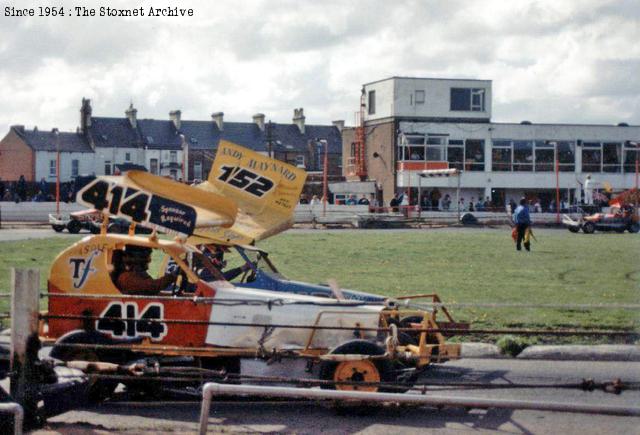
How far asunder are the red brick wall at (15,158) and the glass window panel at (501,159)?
3990 centimetres

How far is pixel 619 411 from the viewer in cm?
588

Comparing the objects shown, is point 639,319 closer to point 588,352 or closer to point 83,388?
point 588,352

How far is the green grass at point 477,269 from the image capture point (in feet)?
50.4

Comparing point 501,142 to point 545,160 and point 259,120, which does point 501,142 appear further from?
point 259,120

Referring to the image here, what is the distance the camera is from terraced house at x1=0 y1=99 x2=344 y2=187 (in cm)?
8719

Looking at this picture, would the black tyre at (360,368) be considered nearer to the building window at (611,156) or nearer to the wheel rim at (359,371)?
the wheel rim at (359,371)

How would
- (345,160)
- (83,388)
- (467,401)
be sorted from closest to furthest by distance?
(467,401)
(83,388)
(345,160)

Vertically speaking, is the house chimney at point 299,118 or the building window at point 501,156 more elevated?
the house chimney at point 299,118

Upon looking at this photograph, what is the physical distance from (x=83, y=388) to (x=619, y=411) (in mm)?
4448

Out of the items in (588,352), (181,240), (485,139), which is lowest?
(588,352)

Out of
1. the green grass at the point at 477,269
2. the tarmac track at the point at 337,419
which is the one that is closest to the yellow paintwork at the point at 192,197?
the tarmac track at the point at 337,419

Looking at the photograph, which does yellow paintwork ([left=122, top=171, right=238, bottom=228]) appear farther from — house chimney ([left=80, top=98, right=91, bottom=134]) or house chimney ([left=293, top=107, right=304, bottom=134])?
house chimney ([left=293, top=107, right=304, bottom=134])

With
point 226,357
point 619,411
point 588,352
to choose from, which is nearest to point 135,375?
point 226,357

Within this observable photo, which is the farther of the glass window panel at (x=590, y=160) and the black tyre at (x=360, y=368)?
the glass window panel at (x=590, y=160)
